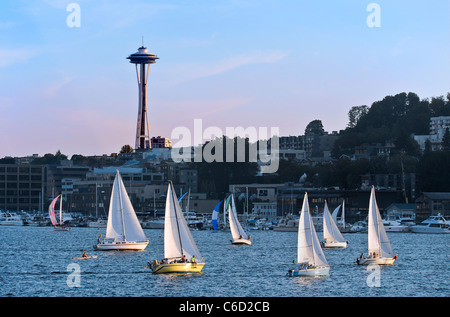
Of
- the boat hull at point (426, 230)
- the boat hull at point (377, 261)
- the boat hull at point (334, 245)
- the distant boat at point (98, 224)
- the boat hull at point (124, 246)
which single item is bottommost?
the boat hull at point (377, 261)

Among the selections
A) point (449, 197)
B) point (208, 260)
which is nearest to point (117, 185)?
point (208, 260)

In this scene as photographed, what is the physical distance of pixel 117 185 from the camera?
78.2 meters

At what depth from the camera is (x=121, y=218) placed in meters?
77.9

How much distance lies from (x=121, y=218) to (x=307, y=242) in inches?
1028

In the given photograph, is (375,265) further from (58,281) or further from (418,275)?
(58,281)

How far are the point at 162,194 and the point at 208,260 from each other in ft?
407

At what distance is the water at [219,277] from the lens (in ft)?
166

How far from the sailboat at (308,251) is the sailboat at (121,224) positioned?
2358 cm

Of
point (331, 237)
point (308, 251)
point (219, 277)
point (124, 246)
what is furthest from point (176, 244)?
point (331, 237)

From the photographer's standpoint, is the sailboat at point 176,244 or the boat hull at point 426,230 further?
the boat hull at point 426,230

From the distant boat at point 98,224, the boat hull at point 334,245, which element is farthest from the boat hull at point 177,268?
the distant boat at point 98,224

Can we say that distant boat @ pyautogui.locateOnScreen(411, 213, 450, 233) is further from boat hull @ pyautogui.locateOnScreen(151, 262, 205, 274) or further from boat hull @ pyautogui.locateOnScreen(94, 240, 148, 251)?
boat hull @ pyautogui.locateOnScreen(151, 262, 205, 274)

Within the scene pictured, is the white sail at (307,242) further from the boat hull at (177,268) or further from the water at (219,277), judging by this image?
the boat hull at (177,268)

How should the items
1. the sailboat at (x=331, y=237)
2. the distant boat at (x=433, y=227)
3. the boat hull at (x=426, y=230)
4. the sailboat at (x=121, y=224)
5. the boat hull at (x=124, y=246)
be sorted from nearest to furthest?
Answer: the sailboat at (x=121, y=224)
the boat hull at (x=124, y=246)
the sailboat at (x=331, y=237)
the boat hull at (x=426, y=230)
the distant boat at (x=433, y=227)
